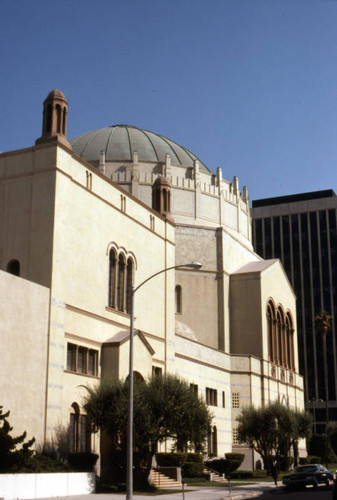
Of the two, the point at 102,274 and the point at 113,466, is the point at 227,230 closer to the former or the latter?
the point at 102,274

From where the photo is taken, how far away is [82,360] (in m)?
32.9

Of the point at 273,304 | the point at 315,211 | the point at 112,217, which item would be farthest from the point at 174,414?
the point at 315,211

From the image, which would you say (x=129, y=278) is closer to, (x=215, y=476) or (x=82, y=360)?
(x=82, y=360)

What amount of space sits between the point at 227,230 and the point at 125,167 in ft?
35.2

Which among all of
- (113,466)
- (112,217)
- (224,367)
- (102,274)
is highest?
(112,217)

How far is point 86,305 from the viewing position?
3338cm

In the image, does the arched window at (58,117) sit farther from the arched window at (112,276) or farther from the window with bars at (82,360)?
the window with bars at (82,360)

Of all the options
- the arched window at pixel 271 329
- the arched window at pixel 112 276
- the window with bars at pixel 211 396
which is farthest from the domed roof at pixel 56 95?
the arched window at pixel 271 329

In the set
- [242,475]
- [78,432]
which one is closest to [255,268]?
[242,475]

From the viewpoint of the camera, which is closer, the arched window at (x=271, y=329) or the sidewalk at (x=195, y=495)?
the sidewalk at (x=195, y=495)

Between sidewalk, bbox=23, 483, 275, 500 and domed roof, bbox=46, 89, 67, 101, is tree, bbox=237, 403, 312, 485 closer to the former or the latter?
sidewalk, bbox=23, 483, 275, 500

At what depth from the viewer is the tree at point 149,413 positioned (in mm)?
30109

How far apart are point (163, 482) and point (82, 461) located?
643cm

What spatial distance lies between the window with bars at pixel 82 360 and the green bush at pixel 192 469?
950cm
